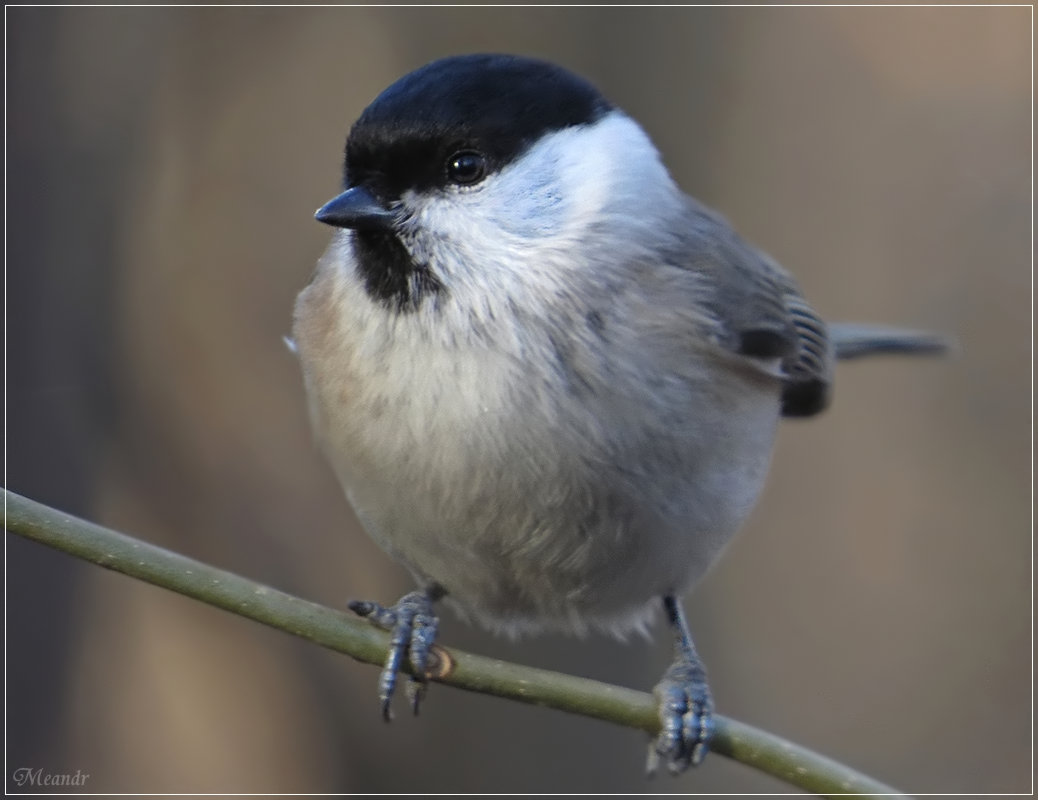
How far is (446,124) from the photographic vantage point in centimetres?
148

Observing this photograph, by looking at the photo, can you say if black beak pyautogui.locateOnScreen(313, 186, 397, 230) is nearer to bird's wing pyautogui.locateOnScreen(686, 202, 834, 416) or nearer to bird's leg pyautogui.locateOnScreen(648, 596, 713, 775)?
bird's wing pyautogui.locateOnScreen(686, 202, 834, 416)

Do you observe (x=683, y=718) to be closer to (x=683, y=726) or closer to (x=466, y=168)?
(x=683, y=726)

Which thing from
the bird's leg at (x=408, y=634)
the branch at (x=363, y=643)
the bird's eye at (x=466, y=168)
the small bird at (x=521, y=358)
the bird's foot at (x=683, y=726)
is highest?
the bird's eye at (x=466, y=168)

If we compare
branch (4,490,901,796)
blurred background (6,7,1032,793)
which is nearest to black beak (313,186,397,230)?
branch (4,490,901,796)

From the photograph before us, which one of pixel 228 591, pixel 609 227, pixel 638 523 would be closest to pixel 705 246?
pixel 609 227

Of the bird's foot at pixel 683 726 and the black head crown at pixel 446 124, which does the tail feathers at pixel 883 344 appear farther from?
the black head crown at pixel 446 124

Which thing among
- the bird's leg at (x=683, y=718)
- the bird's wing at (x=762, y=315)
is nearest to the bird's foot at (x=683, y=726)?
the bird's leg at (x=683, y=718)

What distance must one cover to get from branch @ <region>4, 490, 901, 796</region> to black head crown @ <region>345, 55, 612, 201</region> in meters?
0.57

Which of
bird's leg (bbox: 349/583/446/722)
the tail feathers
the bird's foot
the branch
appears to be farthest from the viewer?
the tail feathers

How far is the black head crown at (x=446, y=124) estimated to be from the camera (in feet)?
4.86

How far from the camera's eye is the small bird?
1.50 m

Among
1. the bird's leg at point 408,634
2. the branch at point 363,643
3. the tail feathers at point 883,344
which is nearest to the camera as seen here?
the branch at point 363,643

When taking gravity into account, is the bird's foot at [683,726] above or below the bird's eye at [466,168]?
below

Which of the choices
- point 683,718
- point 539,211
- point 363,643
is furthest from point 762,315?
point 363,643
